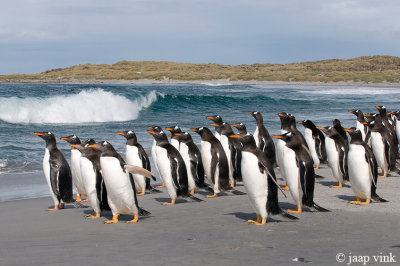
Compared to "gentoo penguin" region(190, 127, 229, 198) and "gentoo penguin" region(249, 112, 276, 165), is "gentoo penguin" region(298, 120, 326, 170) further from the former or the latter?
"gentoo penguin" region(190, 127, 229, 198)

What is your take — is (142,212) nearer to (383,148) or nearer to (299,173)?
(299,173)

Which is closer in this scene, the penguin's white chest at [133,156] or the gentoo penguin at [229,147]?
the penguin's white chest at [133,156]

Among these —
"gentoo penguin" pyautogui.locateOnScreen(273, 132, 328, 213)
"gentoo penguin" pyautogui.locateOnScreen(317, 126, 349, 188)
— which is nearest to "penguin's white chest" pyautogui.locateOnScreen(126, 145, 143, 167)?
"gentoo penguin" pyautogui.locateOnScreen(273, 132, 328, 213)

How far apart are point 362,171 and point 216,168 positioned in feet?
6.88

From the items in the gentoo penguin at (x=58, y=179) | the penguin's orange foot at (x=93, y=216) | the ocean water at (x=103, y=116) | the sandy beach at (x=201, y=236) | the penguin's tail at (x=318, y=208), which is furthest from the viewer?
the ocean water at (x=103, y=116)

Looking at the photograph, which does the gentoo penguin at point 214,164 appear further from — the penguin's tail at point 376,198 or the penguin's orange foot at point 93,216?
the penguin's tail at point 376,198

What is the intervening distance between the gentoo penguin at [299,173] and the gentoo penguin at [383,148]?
10.1 feet

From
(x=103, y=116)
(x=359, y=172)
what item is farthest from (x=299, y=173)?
(x=103, y=116)

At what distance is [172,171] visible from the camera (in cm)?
756

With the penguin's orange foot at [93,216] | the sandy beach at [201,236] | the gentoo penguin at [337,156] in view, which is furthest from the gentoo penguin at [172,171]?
the gentoo penguin at [337,156]

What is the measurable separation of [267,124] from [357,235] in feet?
50.8

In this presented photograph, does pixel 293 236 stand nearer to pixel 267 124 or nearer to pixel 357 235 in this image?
pixel 357 235

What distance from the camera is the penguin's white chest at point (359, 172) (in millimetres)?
7156

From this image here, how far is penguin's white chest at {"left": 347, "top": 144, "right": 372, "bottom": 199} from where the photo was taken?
716 cm
